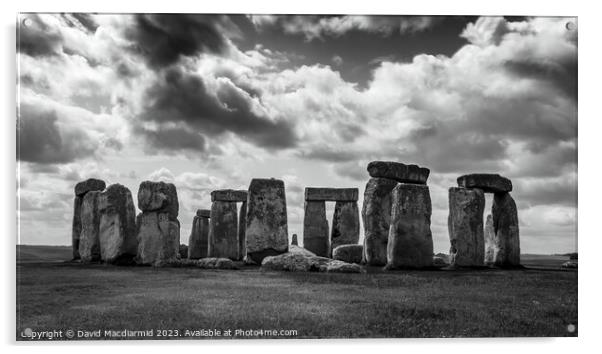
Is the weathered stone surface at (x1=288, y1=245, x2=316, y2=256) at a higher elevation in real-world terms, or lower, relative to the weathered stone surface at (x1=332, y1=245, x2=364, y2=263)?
higher

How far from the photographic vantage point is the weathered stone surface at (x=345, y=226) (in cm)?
2595

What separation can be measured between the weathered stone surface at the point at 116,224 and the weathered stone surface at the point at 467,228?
29.7 ft

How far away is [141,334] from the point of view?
10.3 m

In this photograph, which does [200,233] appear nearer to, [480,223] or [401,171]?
[401,171]

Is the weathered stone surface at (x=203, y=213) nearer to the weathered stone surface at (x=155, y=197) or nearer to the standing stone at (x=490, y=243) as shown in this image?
the weathered stone surface at (x=155, y=197)

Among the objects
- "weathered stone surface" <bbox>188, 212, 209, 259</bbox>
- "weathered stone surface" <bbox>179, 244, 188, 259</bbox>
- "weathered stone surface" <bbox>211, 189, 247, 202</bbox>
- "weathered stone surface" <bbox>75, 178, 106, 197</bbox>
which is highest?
"weathered stone surface" <bbox>75, 178, 106, 197</bbox>

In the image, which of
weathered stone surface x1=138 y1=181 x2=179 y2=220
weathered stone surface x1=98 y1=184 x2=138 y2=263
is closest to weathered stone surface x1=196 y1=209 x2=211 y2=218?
weathered stone surface x1=98 y1=184 x2=138 y2=263

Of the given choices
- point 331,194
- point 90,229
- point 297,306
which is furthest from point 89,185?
point 297,306

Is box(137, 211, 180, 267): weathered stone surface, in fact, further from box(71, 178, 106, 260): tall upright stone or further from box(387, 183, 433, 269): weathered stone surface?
box(387, 183, 433, 269): weathered stone surface

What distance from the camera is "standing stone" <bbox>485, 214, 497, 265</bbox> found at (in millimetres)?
19442

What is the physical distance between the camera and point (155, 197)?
17.4m

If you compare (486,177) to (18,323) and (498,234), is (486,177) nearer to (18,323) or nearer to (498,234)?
(498,234)

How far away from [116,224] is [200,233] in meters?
10.5

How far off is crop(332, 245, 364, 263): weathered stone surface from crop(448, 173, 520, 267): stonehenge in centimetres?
356
